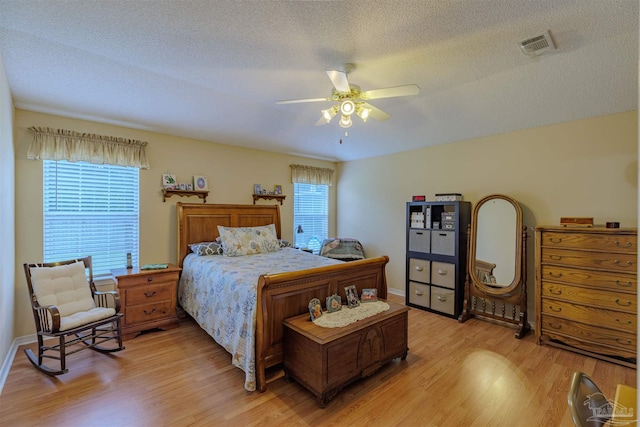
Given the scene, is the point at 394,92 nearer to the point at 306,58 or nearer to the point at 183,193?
the point at 306,58

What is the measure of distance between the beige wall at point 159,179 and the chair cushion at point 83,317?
861mm

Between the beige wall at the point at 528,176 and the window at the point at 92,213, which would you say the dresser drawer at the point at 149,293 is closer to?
the window at the point at 92,213

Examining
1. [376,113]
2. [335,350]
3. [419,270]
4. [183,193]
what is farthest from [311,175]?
[335,350]

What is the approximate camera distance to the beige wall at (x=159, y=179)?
296cm

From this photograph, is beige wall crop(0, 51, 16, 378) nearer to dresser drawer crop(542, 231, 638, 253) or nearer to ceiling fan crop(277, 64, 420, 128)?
ceiling fan crop(277, 64, 420, 128)

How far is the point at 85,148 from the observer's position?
3244mm

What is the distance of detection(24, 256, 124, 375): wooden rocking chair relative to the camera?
2436 mm

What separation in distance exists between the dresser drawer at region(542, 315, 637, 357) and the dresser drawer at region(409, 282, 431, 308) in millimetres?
1325

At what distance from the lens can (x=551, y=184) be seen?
339 cm

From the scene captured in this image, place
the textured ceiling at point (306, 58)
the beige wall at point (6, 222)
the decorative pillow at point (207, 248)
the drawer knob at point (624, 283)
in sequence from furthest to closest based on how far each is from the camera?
the decorative pillow at point (207, 248) → the drawer knob at point (624, 283) → the beige wall at point (6, 222) → the textured ceiling at point (306, 58)

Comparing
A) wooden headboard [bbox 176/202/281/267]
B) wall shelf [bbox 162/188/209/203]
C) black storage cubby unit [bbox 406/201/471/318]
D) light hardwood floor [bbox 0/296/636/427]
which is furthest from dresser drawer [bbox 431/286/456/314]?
wall shelf [bbox 162/188/209/203]

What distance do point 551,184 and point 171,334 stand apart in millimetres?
4688

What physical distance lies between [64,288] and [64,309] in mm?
207

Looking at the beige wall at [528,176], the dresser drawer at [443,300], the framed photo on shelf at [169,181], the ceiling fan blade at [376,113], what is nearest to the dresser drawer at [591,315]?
the beige wall at [528,176]
